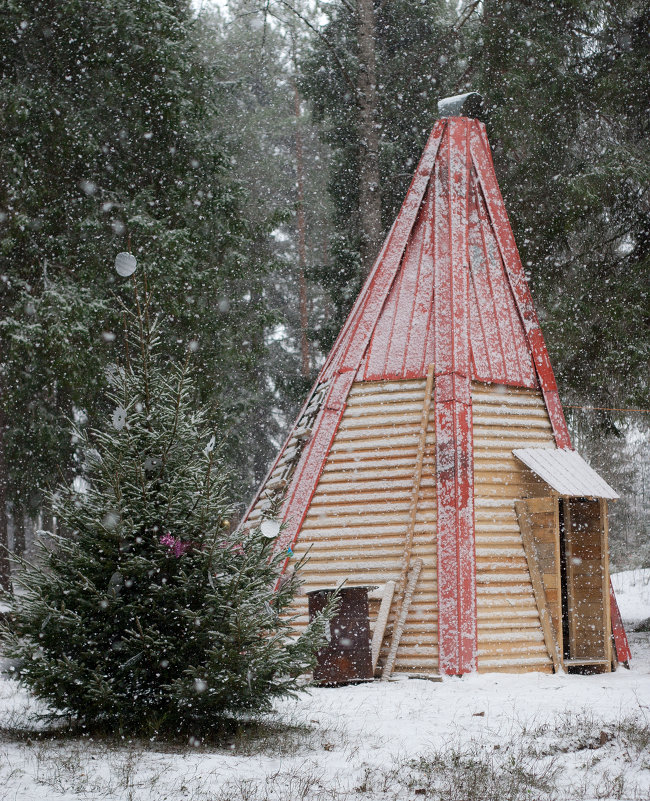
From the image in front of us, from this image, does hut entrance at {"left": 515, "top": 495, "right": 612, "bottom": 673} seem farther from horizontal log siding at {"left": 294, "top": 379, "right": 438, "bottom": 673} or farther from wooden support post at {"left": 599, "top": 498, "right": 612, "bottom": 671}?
horizontal log siding at {"left": 294, "top": 379, "right": 438, "bottom": 673}

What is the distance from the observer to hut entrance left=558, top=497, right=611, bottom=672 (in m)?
9.84

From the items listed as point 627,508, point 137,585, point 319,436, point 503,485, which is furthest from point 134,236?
point 627,508

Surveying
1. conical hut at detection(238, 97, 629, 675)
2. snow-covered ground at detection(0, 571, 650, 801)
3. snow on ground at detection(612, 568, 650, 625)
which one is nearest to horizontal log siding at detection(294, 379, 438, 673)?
conical hut at detection(238, 97, 629, 675)

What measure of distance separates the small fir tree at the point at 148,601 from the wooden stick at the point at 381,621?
254 centimetres

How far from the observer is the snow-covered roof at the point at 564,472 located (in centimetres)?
927

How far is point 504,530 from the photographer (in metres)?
9.41

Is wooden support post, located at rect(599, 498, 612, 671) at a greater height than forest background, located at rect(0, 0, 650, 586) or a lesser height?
lesser

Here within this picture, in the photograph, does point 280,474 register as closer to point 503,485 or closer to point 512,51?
point 503,485

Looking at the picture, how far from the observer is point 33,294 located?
17.0 meters

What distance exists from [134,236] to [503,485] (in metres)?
10.4

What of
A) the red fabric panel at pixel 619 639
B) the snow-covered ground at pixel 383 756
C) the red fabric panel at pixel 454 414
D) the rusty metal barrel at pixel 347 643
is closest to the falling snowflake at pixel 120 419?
the snow-covered ground at pixel 383 756

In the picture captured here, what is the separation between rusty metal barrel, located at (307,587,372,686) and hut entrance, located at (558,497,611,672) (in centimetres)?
276

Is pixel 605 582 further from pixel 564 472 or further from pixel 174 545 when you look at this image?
pixel 174 545

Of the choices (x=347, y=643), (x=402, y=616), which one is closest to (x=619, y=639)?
(x=402, y=616)
